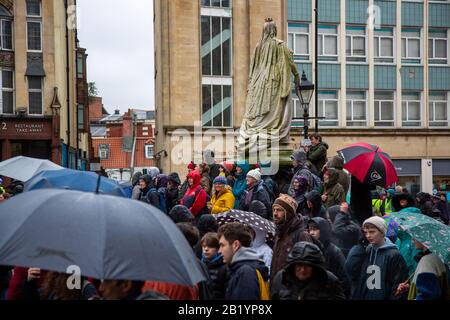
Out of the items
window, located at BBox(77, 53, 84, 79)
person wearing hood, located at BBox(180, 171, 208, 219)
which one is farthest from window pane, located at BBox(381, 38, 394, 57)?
person wearing hood, located at BBox(180, 171, 208, 219)

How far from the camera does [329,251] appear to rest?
6.78 meters

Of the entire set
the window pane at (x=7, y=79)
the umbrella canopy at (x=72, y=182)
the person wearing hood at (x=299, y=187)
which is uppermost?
the window pane at (x=7, y=79)

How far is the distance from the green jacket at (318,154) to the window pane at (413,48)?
28.1 m

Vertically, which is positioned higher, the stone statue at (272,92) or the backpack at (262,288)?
the stone statue at (272,92)

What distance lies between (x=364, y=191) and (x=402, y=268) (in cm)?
325

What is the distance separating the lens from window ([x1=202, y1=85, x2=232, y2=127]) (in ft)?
119

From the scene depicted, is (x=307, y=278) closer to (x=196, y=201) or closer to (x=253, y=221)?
(x=253, y=221)

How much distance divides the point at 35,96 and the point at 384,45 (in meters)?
19.8

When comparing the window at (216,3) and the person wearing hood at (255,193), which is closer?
the person wearing hood at (255,193)

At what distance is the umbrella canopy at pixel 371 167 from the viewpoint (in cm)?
954

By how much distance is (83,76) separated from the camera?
53.5 metres

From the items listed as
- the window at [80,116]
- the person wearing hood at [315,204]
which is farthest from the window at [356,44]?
the person wearing hood at [315,204]

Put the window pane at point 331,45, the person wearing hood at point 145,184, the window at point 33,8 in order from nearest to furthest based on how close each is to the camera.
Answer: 1. the person wearing hood at point 145,184
2. the window at point 33,8
3. the window pane at point 331,45

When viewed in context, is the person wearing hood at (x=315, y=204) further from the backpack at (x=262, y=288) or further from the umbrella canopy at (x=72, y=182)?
the backpack at (x=262, y=288)
